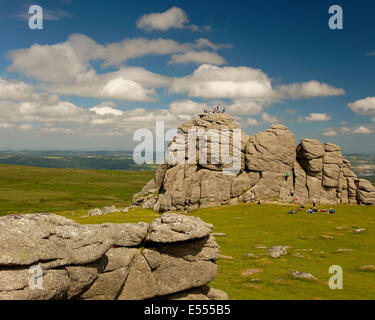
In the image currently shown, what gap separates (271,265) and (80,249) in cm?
2888

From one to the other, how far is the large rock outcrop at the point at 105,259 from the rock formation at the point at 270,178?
68.7 m

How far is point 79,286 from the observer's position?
20672 mm

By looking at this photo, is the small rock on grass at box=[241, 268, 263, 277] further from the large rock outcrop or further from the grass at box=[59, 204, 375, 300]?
the large rock outcrop

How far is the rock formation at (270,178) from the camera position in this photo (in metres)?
96.9

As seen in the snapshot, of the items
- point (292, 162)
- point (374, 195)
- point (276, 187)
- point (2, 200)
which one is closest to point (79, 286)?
point (276, 187)

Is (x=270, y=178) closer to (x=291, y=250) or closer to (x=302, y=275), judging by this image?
(x=291, y=250)

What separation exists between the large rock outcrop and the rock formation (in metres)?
68.7

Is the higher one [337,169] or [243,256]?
[337,169]

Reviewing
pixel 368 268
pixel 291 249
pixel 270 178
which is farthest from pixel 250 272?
pixel 270 178

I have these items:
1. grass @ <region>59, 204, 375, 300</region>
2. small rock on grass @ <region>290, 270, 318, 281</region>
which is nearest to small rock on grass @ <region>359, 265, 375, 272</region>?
grass @ <region>59, 204, 375, 300</region>

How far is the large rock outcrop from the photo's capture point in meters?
17.8

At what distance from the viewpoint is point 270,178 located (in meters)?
98.9

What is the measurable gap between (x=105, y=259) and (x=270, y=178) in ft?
276
